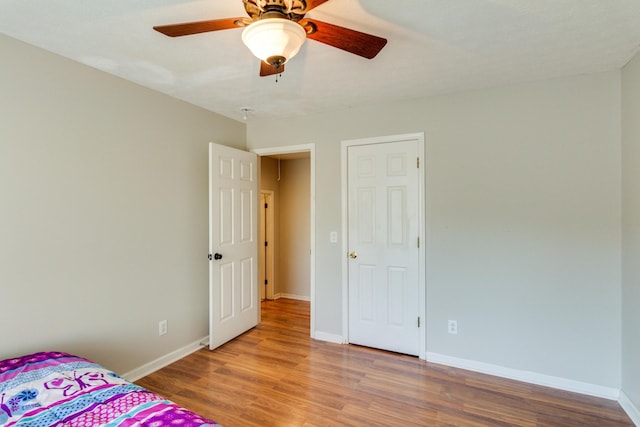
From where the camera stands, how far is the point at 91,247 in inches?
91.7

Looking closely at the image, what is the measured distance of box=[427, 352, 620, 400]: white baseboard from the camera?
2371 mm

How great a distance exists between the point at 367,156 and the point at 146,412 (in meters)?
2.63

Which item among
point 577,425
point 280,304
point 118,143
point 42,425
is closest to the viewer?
point 42,425

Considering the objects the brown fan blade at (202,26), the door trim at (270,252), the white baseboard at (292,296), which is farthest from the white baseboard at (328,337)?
the brown fan blade at (202,26)

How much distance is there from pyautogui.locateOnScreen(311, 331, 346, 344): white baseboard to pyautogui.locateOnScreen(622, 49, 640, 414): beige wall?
221cm

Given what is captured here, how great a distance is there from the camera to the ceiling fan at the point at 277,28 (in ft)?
4.34

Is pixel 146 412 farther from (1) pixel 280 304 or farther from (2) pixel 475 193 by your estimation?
(1) pixel 280 304

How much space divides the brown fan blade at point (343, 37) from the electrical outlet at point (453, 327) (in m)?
2.34

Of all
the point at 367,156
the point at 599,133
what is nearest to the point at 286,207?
the point at 367,156

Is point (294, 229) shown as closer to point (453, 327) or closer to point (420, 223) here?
point (420, 223)

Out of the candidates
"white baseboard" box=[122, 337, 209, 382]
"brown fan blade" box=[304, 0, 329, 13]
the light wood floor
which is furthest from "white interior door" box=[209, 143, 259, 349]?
"brown fan blade" box=[304, 0, 329, 13]

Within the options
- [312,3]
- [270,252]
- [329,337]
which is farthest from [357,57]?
[270,252]

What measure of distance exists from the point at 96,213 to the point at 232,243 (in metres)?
1.29

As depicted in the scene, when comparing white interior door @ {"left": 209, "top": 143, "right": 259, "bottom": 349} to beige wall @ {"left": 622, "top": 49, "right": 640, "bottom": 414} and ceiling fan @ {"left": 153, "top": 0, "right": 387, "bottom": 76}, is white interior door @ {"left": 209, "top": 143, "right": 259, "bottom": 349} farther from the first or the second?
beige wall @ {"left": 622, "top": 49, "right": 640, "bottom": 414}
